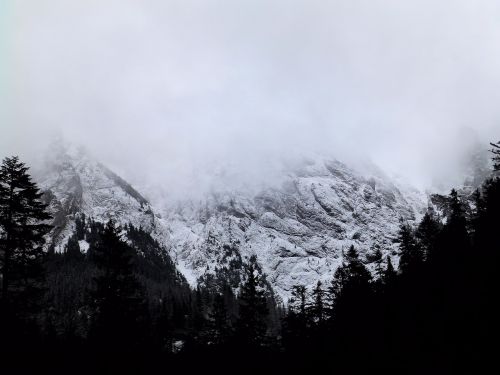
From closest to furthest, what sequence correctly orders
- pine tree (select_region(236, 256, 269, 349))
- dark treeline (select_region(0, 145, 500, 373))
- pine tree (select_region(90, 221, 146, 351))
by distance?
dark treeline (select_region(0, 145, 500, 373)) → pine tree (select_region(90, 221, 146, 351)) → pine tree (select_region(236, 256, 269, 349))

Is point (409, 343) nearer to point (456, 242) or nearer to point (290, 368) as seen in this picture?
point (456, 242)

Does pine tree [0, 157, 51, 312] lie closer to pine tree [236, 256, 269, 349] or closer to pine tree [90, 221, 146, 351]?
pine tree [90, 221, 146, 351]

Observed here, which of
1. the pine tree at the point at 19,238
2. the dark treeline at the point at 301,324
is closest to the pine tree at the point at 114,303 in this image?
the dark treeline at the point at 301,324

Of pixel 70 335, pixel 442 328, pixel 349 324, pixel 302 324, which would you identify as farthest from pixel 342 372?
pixel 70 335

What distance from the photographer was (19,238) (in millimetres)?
24656

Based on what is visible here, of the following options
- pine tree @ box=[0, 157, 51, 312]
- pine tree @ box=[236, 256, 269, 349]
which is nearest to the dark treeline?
pine tree @ box=[0, 157, 51, 312]

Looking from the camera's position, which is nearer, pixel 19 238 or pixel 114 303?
pixel 19 238

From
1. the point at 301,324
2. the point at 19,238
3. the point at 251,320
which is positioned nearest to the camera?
the point at 19,238

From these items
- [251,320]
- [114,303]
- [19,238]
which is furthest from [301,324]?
[19,238]

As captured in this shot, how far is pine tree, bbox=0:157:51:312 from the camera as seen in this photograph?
24.1 m

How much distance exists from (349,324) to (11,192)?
121 ft

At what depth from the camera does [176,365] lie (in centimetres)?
7125

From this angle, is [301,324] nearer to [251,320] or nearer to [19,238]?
[251,320]

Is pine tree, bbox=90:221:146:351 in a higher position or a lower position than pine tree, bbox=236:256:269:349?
lower
